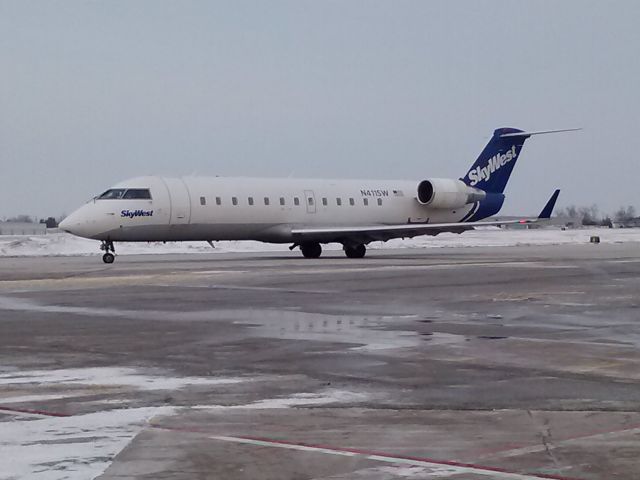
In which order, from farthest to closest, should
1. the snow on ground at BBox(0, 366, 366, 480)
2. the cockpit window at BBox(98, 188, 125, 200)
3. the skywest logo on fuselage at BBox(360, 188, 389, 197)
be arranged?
the skywest logo on fuselage at BBox(360, 188, 389, 197) → the cockpit window at BBox(98, 188, 125, 200) → the snow on ground at BBox(0, 366, 366, 480)

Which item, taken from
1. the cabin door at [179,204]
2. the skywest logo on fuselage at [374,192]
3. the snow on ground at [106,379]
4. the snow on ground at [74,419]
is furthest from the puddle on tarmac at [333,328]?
the skywest logo on fuselage at [374,192]

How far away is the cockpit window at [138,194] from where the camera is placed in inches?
1427

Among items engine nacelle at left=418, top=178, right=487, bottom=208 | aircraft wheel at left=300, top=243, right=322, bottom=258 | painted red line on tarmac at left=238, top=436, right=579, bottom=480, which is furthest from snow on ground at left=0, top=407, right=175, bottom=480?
engine nacelle at left=418, top=178, right=487, bottom=208

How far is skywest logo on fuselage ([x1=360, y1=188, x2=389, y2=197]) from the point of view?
44312 millimetres

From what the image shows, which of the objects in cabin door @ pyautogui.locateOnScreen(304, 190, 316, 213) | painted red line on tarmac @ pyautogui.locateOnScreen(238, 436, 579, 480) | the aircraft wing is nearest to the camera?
painted red line on tarmac @ pyautogui.locateOnScreen(238, 436, 579, 480)

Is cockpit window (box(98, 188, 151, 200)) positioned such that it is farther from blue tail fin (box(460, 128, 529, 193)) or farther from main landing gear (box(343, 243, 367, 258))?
blue tail fin (box(460, 128, 529, 193))

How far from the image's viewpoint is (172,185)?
123 feet

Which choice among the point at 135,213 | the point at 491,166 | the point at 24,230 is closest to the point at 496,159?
the point at 491,166

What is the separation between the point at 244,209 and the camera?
39094mm

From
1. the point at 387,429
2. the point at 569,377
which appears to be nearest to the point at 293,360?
the point at 569,377

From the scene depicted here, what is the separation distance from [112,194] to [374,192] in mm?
13109

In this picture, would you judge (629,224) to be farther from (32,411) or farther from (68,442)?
(68,442)

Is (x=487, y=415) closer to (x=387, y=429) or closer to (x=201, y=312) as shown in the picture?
(x=387, y=429)

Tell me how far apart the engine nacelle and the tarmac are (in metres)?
26.6
